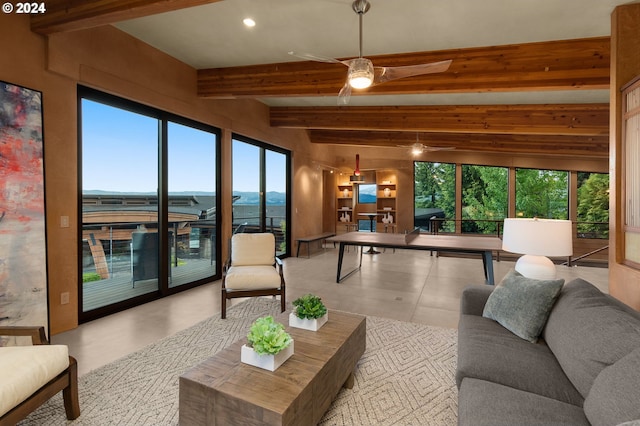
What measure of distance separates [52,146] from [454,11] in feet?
12.8

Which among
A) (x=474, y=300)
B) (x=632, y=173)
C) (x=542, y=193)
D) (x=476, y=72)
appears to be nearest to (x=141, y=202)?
(x=474, y=300)

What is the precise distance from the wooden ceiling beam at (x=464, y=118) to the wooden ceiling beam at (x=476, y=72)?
1.83 m

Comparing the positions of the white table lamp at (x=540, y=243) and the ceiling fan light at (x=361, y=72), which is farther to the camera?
the ceiling fan light at (x=361, y=72)

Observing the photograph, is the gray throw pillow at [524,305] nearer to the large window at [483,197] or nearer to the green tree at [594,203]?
the large window at [483,197]

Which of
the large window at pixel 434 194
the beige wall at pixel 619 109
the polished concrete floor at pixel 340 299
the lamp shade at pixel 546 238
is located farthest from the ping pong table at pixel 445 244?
the large window at pixel 434 194

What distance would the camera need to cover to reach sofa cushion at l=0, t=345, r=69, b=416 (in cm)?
146

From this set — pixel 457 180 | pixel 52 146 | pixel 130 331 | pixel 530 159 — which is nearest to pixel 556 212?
pixel 530 159

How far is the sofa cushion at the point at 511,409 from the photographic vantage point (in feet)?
4.05

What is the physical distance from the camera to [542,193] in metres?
9.05

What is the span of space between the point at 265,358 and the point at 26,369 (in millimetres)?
1210

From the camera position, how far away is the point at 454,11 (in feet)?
8.89

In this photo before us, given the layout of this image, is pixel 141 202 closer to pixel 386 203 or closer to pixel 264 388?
pixel 264 388

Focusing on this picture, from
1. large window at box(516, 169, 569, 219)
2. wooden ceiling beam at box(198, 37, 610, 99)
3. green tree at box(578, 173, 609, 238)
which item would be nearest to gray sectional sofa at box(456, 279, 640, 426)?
wooden ceiling beam at box(198, 37, 610, 99)

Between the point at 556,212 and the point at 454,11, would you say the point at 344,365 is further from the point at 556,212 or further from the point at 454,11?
the point at 556,212
